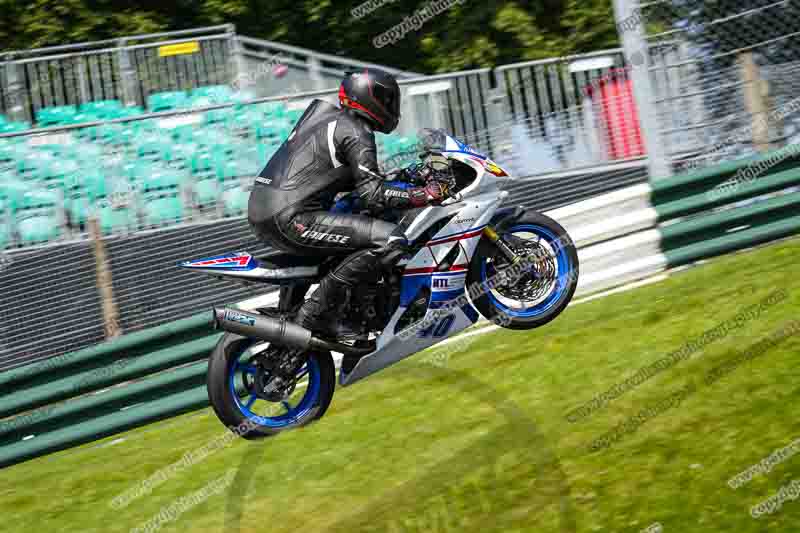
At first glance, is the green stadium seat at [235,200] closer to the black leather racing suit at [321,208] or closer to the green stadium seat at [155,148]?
the green stadium seat at [155,148]

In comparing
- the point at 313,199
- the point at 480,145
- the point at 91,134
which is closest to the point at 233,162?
the point at 91,134

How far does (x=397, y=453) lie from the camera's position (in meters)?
6.23

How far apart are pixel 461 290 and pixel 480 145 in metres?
6.03

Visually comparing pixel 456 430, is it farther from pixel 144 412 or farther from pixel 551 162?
pixel 551 162

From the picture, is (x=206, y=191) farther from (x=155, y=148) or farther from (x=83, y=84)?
(x=83, y=84)

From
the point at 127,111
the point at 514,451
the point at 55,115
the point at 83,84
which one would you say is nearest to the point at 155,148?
the point at 127,111

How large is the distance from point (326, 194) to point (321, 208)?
0.10m

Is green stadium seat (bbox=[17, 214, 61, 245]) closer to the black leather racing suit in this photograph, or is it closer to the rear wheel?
the rear wheel

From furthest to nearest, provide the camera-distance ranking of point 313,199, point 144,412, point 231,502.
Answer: point 144,412 < point 313,199 < point 231,502

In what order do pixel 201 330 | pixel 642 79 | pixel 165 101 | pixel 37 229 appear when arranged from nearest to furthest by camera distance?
pixel 201 330, pixel 642 79, pixel 37 229, pixel 165 101

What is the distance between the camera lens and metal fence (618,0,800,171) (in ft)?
31.7

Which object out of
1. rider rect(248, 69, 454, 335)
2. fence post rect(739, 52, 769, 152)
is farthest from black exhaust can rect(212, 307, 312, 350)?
fence post rect(739, 52, 769, 152)

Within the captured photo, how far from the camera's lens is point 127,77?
1526cm

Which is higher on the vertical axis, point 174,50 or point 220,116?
point 174,50
